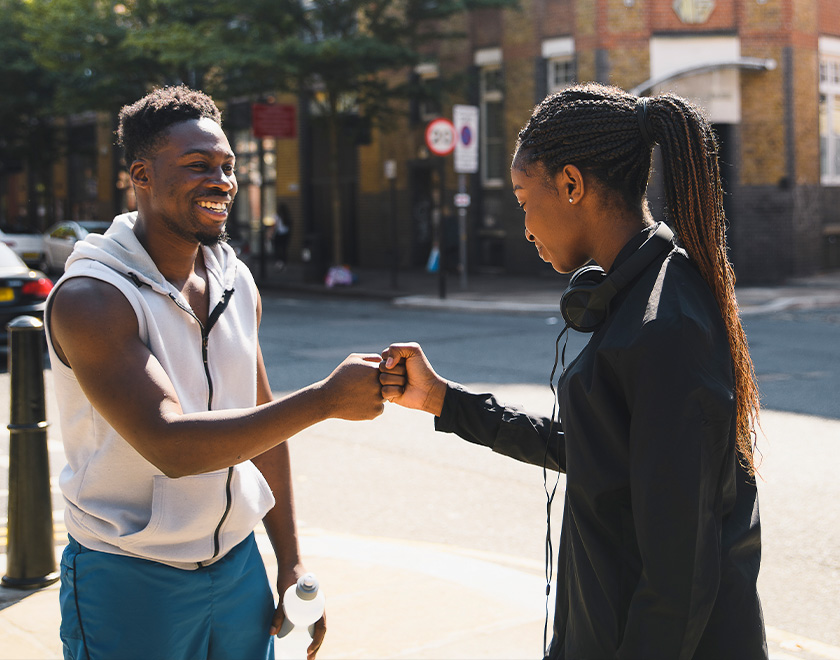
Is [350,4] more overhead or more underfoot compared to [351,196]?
more overhead

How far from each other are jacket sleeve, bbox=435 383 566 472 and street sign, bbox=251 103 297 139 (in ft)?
70.0

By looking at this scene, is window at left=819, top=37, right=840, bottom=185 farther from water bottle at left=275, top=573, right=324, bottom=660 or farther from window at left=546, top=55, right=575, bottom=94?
water bottle at left=275, top=573, right=324, bottom=660

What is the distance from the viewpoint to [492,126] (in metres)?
24.9

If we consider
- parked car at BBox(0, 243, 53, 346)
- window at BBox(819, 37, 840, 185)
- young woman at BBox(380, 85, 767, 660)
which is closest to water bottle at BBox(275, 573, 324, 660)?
young woman at BBox(380, 85, 767, 660)

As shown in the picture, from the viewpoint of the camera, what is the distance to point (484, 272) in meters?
25.2

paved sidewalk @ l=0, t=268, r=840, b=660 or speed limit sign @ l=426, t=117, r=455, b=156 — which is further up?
speed limit sign @ l=426, t=117, r=455, b=156

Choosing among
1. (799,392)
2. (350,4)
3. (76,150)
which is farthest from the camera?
(76,150)

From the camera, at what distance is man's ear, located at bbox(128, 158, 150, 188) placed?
2363mm

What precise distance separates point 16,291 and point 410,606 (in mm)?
8403

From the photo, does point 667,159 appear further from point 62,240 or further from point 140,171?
point 62,240

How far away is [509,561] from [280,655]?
224 cm

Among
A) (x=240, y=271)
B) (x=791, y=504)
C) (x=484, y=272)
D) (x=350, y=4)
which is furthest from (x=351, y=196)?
(x=240, y=271)

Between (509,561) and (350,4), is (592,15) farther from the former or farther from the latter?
(509,561)

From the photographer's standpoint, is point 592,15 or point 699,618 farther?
point 592,15
